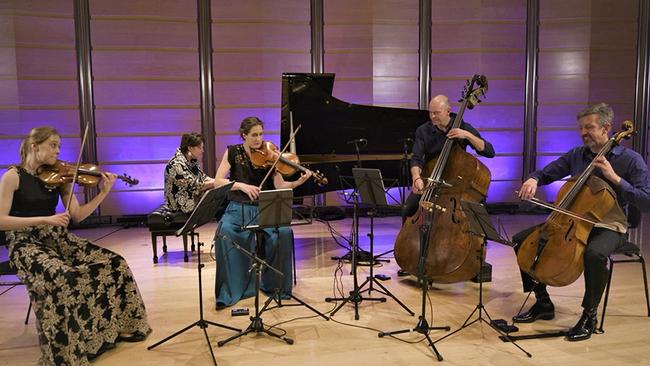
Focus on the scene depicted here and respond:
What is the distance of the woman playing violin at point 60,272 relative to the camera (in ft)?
8.81

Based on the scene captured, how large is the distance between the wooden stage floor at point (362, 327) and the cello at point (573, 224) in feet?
1.45

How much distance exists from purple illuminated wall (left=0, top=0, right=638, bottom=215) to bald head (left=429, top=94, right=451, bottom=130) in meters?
3.41

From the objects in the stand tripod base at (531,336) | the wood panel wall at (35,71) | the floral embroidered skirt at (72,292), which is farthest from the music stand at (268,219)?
the wood panel wall at (35,71)

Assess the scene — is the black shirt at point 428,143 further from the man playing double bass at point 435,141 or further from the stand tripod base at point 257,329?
the stand tripod base at point 257,329

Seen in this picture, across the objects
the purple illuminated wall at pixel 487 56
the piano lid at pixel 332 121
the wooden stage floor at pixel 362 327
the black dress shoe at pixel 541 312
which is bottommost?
the wooden stage floor at pixel 362 327

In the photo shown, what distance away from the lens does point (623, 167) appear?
10.5 ft

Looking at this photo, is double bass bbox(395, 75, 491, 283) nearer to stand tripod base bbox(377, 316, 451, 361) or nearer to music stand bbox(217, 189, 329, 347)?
stand tripod base bbox(377, 316, 451, 361)

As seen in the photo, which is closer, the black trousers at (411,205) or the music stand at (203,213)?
the music stand at (203,213)

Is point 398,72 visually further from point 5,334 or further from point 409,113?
point 5,334

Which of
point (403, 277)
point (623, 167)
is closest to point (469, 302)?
point (403, 277)

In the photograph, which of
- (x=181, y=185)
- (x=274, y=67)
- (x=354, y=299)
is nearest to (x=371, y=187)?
(x=354, y=299)

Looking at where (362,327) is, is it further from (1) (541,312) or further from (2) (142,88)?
(2) (142,88)

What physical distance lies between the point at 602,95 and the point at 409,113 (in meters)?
4.02

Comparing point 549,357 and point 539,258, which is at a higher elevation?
point 539,258
